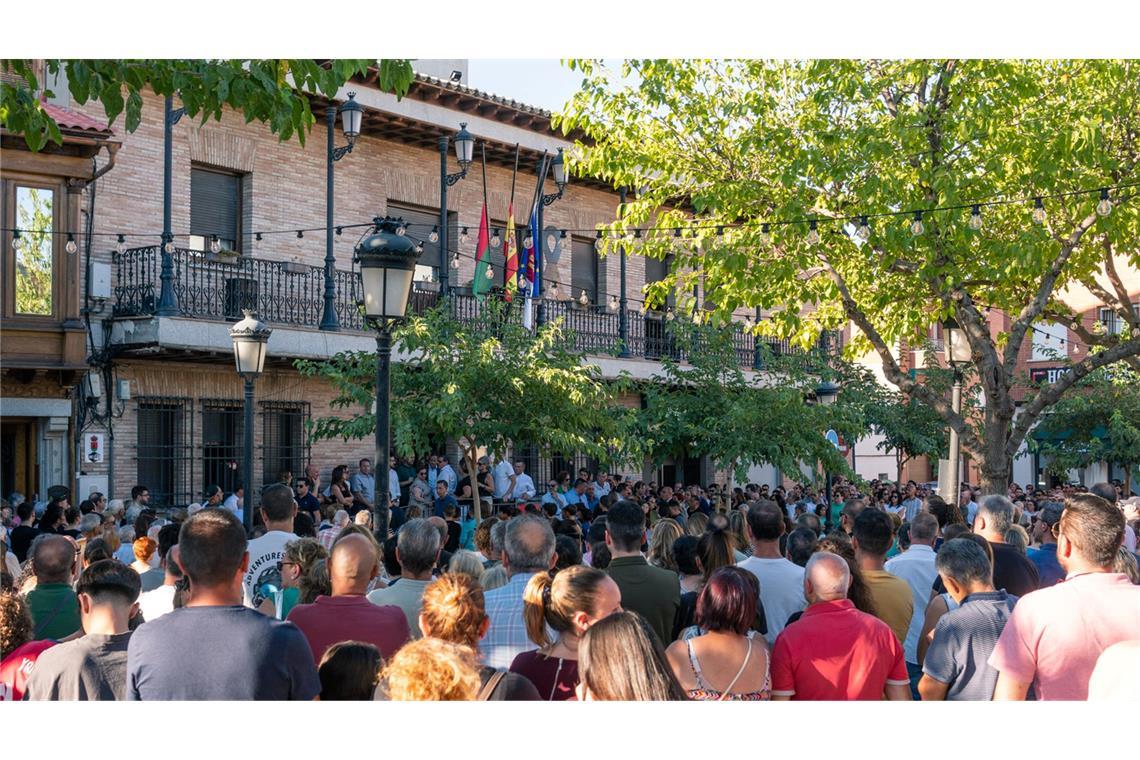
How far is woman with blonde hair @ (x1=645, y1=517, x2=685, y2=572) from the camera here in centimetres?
696

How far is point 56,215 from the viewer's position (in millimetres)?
16062

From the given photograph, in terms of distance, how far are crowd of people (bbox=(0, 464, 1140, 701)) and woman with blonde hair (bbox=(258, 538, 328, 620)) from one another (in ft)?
0.05

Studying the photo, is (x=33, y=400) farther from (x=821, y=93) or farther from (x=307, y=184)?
(x=821, y=93)

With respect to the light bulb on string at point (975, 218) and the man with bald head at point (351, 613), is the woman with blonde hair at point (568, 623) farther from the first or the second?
the light bulb on string at point (975, 218)

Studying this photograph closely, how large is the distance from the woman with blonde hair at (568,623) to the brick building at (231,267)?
34.6 feet

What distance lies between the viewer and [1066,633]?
4289mm

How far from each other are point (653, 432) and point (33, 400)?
8.75m

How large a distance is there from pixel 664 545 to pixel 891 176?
25.1 feet

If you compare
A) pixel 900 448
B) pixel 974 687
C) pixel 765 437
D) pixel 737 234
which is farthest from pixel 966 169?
pixel 900 448

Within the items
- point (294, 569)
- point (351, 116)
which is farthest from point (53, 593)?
point (351, 116)

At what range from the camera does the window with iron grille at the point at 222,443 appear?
18.6 metres

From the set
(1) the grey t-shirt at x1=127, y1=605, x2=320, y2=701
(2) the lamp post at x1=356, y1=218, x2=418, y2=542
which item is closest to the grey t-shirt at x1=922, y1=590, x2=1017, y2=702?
(1) the grey t-shirt at x1=127, y1=605, x2=320, y2=701

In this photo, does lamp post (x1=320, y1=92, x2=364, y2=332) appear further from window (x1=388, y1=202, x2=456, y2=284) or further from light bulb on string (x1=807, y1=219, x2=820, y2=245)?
light bulb on string (x1=807, y1=219, x2=820, y2=245)

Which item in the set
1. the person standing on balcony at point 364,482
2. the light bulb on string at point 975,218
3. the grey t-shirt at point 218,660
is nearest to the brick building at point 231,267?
the person standing on balcony at point 364,482
